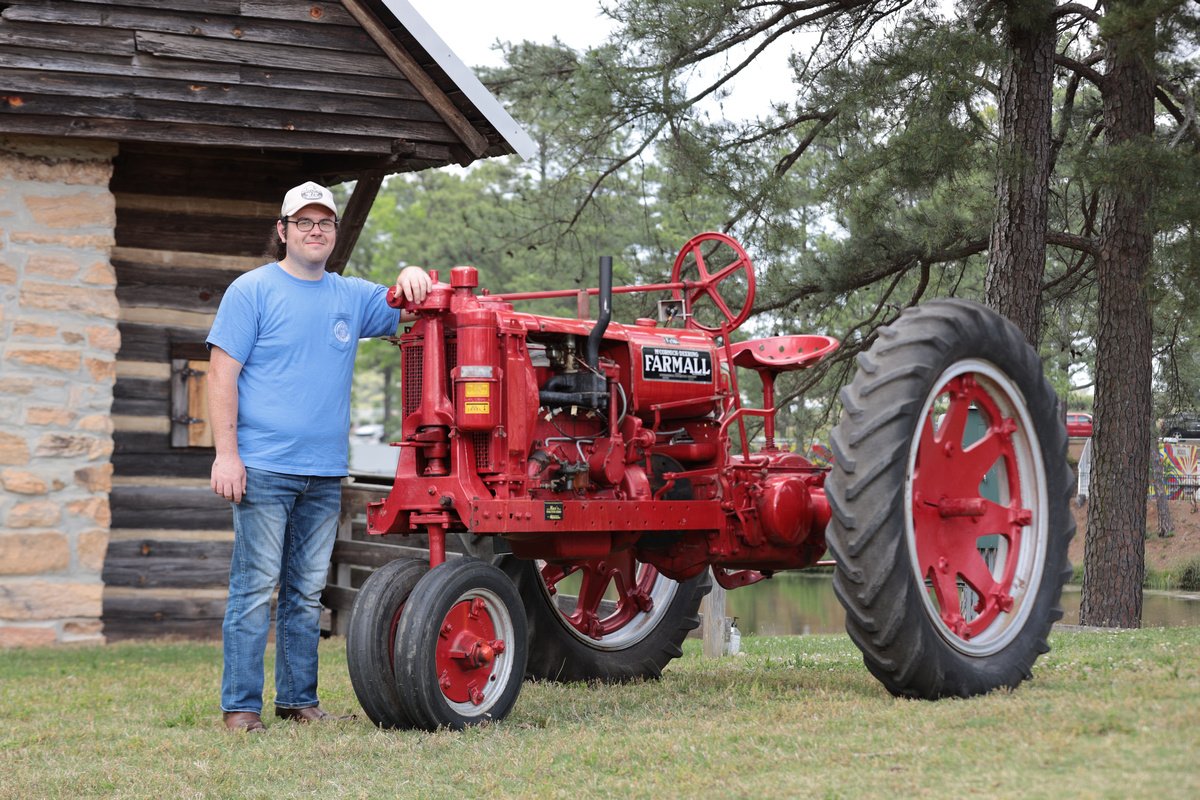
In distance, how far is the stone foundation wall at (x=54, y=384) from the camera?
888cm

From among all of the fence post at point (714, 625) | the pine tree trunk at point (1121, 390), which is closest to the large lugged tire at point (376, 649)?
the fence post at point (714, 625)

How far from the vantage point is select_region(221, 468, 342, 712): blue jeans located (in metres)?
5.61

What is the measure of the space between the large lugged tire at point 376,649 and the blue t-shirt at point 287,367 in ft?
2.61

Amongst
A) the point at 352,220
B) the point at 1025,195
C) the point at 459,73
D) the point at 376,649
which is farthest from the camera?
the point at 1025,195

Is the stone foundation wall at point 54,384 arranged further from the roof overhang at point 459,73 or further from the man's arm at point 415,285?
the man's arm at point 415,285

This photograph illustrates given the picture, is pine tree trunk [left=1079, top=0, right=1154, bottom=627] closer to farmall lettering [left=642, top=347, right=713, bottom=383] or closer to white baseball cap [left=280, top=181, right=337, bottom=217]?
farmall lettering [left=642, top=347, right=713, bottom=383]

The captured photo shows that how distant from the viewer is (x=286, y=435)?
5.67 m

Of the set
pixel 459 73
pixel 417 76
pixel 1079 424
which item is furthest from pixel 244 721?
pixel 1079 424

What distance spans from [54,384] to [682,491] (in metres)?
4.74

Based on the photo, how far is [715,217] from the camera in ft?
84.8

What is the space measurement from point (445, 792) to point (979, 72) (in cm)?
847

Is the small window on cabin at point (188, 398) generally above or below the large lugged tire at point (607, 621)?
above

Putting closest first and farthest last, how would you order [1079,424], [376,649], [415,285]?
[376,649] → [415,285] → [1079,424]

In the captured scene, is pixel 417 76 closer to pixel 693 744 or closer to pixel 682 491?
pixel 682 491
